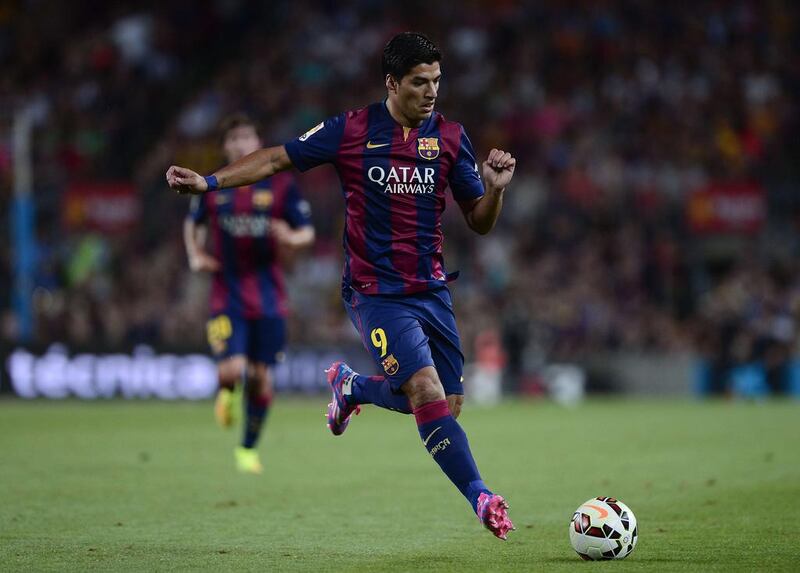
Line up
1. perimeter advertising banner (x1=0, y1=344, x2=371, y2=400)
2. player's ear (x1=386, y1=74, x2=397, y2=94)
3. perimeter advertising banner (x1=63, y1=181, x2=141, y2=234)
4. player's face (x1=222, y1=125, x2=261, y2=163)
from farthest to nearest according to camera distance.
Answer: perimeter advertising banner (x1=63, y1=181, x2=141, y2=234) < perimeter advertising banner (x1=0, y1=344, x2=371, y2=400) < player's face (x1=222, y1=125, x2=261, y2=163) < player's ear (x1=386, y1=74, x2=397, y2=94)

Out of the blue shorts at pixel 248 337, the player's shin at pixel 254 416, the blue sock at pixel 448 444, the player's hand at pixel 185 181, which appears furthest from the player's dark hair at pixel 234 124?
the blue sock at pixel 448 444

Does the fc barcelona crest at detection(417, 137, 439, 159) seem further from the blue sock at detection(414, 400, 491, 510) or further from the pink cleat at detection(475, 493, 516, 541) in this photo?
the pink cleat at detection(475, 493, 516, 541)

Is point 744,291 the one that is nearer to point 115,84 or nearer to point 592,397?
point 592,397

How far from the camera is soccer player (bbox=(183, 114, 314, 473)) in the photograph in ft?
38.3

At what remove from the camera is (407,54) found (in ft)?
23.8

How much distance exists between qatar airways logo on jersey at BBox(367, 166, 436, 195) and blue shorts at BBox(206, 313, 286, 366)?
4529mm

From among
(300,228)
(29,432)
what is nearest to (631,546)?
(300,228)

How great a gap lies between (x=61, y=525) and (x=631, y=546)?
3.37 metres

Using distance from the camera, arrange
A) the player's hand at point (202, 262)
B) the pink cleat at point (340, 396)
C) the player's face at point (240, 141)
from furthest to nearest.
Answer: the player's hand at point (202, 262)
the player's face at point (240, 141)
the pink cleat at point (340, 396)

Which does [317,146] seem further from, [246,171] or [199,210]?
[199,210]

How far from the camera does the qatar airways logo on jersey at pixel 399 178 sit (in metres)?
7.43

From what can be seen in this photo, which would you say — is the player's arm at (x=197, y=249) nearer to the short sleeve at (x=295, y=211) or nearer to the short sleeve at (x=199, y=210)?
the short sleeve at (x=199, y=210)

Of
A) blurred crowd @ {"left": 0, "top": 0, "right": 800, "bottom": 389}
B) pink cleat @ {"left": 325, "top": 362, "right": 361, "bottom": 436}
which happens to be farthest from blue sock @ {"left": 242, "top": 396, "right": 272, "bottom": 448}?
blurred crowd @ {"left": 0, "top": 0, "right": 800, "bottom": 389}

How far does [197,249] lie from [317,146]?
441 cm
